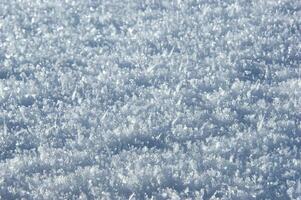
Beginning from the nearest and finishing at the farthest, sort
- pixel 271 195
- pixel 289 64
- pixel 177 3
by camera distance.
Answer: pixel 271 195 → pixel 289 64 → pixel 177 3

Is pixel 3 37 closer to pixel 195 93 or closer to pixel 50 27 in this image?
pixel 50 27

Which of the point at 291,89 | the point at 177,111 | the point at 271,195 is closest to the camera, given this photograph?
the point at 271,195

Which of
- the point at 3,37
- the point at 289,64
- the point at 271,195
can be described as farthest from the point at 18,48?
the point at 271,195

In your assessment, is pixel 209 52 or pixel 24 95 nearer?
pixel 24 95

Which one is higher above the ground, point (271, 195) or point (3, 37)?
point (3, 37)

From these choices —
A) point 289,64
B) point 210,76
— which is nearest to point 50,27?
point 210,76

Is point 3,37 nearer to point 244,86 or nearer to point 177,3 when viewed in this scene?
point 177,3
